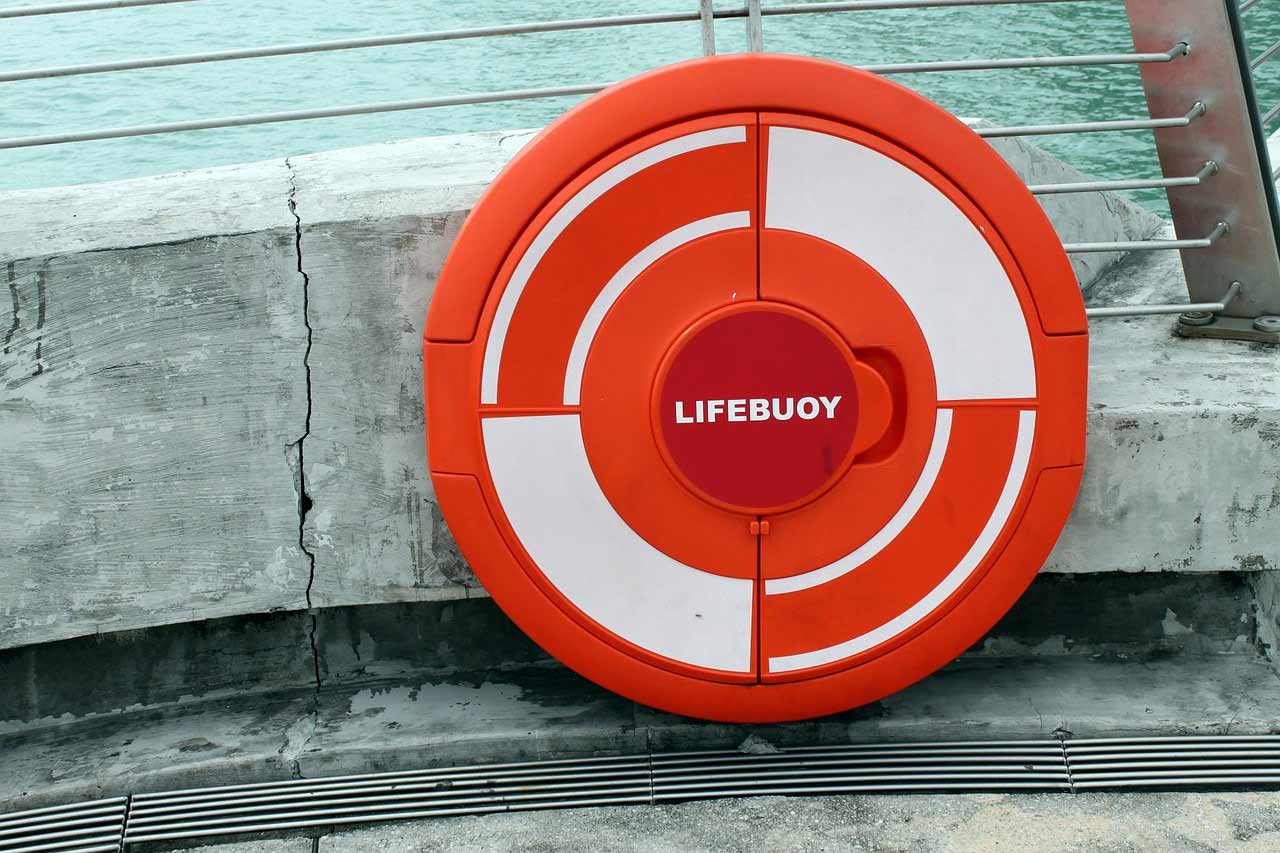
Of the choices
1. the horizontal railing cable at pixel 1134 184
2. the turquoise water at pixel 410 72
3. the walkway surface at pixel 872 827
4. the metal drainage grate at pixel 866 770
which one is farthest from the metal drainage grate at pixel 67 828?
the turquoise water at pixel 410 72

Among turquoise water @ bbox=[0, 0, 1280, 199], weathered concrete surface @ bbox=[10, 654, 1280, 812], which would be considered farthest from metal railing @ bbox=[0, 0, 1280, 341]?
turquoise water @ bbox=[0, 0, 1280, 199]

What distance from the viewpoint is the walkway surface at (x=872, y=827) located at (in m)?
1.72

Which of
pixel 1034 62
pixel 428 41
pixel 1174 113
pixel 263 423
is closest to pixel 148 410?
pixel 263 423

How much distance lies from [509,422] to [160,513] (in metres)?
0.65

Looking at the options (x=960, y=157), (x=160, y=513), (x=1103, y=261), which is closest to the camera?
(x=960, y=157)

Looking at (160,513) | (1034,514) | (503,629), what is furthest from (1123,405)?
(160,513)

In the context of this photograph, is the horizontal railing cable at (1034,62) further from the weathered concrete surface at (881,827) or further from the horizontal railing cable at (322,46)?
the weathered concrete surface at (881,827)

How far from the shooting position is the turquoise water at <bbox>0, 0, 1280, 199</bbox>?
4426 mm

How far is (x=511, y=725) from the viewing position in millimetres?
1973

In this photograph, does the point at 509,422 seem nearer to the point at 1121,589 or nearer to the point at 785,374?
the point at 785,374

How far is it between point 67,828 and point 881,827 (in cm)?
127

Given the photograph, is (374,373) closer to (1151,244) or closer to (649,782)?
(649,782)

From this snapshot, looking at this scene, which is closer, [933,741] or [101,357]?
[101,357]

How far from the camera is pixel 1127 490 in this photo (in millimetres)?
1935
